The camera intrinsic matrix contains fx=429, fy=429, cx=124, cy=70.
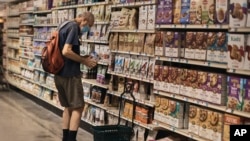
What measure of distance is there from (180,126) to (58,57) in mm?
1905

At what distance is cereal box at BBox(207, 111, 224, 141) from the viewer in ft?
12.6

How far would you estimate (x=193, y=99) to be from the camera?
4172 millimetres

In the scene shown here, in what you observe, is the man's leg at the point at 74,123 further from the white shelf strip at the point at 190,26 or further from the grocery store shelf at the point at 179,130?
the white shelf strip at the point at 190,26

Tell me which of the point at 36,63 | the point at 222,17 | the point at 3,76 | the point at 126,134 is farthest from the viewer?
the point at 3,76

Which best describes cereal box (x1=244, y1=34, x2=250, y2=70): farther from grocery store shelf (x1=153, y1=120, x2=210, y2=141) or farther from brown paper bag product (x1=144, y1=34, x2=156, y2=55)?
brown paper bag product (x1=144, y1=34, x2=156, y2=55)

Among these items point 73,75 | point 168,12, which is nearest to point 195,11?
point 168,12

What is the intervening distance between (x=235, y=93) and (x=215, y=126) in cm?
42

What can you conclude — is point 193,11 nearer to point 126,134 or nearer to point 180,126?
point 180,126

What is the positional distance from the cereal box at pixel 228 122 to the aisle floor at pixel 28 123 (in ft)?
9.94

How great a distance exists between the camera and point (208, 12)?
3.96 m

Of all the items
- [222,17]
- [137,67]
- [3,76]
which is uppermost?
[222,17]

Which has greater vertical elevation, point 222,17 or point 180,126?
point 222,17

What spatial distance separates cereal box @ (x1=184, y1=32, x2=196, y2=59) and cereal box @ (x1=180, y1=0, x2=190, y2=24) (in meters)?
0.14

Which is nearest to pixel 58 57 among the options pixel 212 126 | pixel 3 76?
pixel 212 126
